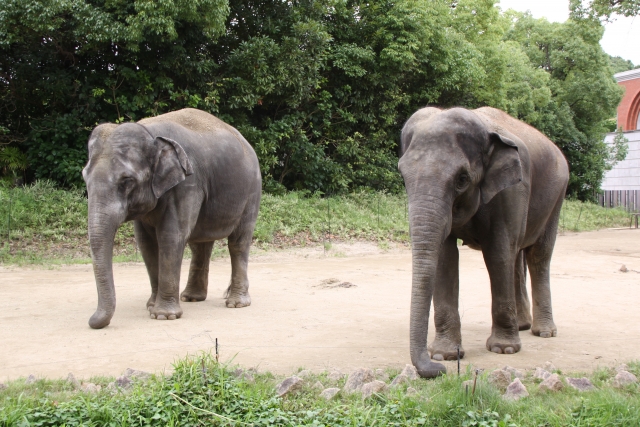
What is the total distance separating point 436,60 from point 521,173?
18.1 meters

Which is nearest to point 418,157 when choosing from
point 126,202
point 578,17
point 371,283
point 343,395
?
point 343,395

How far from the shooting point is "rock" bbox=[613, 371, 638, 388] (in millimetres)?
4242

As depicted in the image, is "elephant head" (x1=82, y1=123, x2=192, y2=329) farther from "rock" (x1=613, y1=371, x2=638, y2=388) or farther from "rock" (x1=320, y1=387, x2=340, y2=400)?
"rock" (x1=613, y1=371, x2=638, y2=388)

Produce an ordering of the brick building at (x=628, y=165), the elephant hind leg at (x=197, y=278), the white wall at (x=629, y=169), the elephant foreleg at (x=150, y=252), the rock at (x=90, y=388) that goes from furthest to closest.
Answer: the white wall at (x=629, y=169) < the brick building at (x=628, y=165) < the elephant hind leg at (x=197, y=278) < the elephant foreleg at (x=150, y=252) < the rock at (x=90, y=388)

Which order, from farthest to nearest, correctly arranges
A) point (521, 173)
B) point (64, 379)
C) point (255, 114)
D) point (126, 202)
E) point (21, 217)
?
point (255, 114) < point (21, 217) < point (126, 202) < point (521, 173) < point (64, 379)

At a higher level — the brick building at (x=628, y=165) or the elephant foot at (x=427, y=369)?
the brick building at (x=628, y=165)

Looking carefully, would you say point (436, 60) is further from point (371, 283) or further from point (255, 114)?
point (371, 283)

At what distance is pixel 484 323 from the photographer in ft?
22.6

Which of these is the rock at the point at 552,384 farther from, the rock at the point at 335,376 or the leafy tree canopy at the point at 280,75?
the leafy tree canopy at the point at 280,75

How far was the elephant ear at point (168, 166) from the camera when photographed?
689 cm

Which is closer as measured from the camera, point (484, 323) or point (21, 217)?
point (484, 323)

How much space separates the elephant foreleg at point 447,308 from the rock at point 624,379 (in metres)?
1.22

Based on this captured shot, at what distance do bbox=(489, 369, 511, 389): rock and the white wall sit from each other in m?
33.9

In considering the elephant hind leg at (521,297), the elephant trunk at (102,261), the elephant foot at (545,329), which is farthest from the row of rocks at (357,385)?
the elephant trunk at (102,261)
